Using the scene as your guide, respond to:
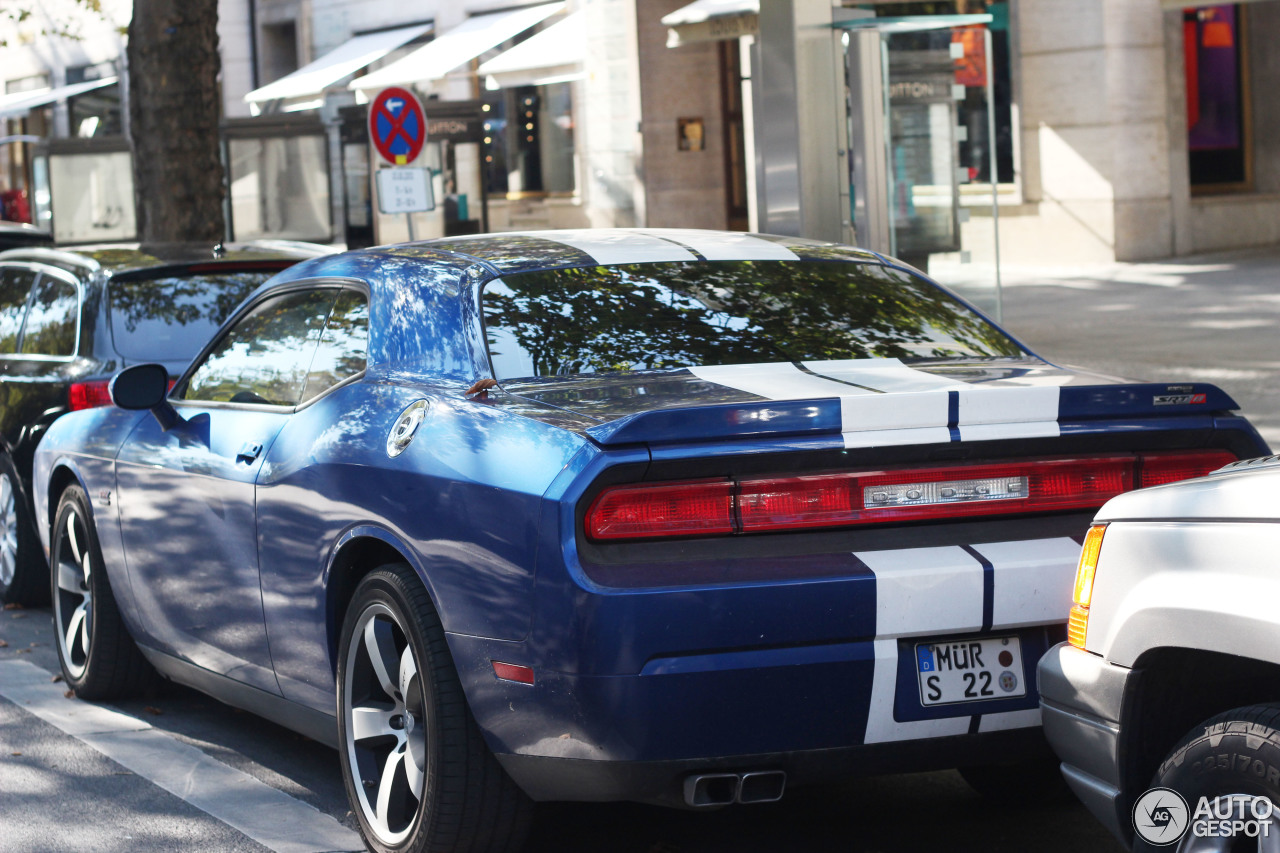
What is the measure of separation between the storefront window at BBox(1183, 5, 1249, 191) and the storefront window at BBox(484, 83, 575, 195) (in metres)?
9.99

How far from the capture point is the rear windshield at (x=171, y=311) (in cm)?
779

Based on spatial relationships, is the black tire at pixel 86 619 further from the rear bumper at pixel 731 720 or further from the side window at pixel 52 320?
the rear bumper at pixel 731 720

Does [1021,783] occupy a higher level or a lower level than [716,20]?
lower

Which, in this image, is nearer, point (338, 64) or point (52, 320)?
point (52, 320)

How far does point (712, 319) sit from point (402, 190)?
9.16 metres

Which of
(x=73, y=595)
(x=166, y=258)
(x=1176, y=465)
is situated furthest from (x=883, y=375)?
Result: (x=166, y=258)

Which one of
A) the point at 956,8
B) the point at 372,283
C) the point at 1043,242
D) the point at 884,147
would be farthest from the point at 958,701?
the point at 956,8

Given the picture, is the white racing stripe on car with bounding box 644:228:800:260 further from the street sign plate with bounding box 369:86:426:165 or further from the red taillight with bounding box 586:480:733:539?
the street sign plate with bounding box 369:86:426:165

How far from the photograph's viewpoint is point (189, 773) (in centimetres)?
540

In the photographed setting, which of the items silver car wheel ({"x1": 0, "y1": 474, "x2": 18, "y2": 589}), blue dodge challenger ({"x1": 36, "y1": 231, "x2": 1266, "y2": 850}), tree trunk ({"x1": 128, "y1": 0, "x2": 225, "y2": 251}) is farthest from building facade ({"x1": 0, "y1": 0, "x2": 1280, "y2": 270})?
blue dodge challenger ({"x1": 36, "y1": 231, "x2": 1266, "y2": 850})

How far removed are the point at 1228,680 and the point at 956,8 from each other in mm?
21097

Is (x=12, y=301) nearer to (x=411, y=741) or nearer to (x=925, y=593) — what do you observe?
(x=411, y=741)

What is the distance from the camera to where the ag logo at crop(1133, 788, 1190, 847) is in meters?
3.12

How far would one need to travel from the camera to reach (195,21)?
1334cm
